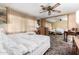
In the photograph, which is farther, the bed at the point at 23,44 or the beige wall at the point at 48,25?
the beige wall at the point at 48,25

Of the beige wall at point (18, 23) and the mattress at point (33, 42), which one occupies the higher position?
the beige wall at point (18, 23)

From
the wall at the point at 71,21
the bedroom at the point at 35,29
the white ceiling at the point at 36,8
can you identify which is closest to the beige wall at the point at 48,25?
the bedroom at the point at 35,29

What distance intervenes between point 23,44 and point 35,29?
31 cm

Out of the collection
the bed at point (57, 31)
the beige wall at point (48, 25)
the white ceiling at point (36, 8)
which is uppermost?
the white ceiling at point (36, 8)

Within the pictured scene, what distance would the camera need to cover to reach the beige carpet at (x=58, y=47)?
71.7 inches

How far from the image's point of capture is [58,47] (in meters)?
1.84

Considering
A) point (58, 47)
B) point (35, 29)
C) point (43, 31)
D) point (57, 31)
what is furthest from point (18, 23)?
point (58, 47)

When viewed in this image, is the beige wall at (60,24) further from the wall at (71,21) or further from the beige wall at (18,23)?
the beige wall at (18,23)

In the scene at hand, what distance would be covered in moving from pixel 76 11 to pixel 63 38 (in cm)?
46

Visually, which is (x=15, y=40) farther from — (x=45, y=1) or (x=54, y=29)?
(x=45, y=1)

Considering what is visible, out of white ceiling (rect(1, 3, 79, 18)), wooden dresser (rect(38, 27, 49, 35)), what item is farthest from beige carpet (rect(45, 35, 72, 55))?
white ceiling (rect(1, 3, 79, 18))

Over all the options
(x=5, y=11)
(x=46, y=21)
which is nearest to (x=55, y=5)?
(x=46, y=21)

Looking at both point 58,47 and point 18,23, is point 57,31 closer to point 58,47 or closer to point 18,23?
point 58,47

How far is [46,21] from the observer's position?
1.88m
